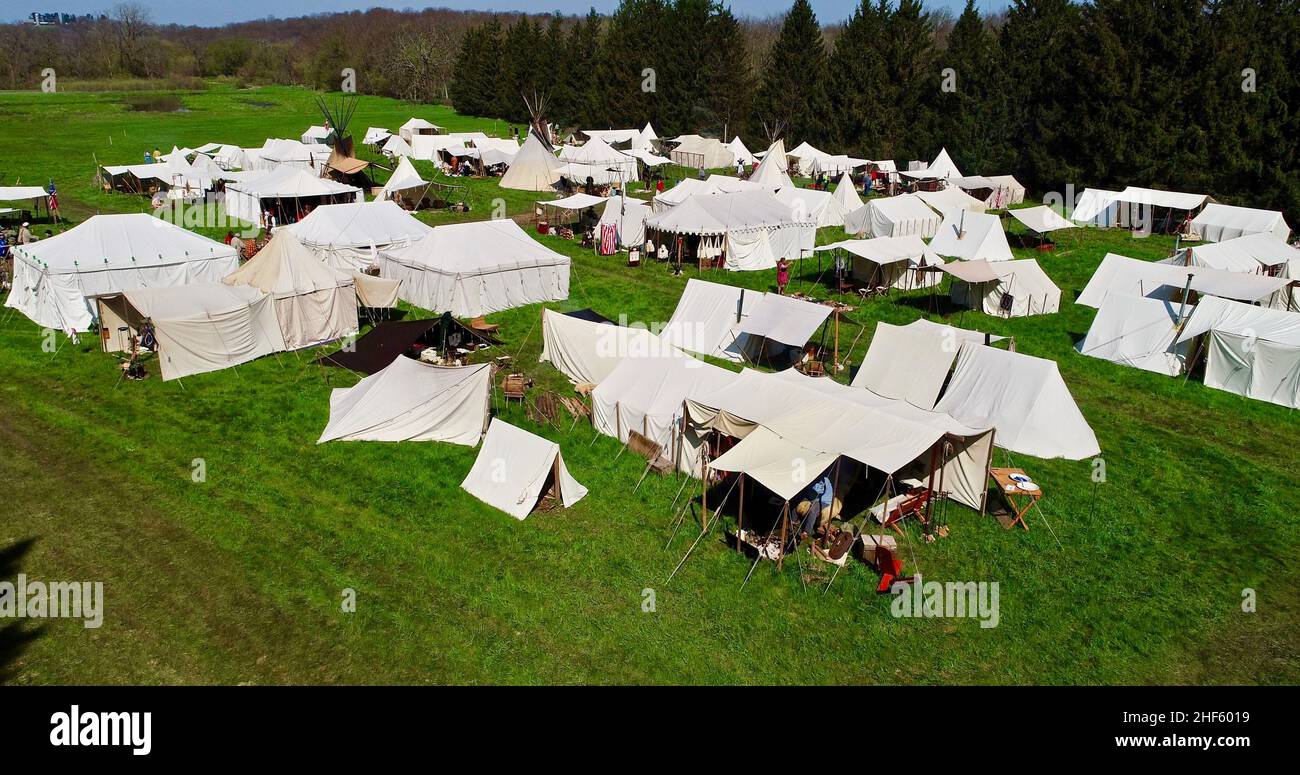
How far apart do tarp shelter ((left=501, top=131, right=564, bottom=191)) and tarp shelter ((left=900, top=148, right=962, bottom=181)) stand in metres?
19.7

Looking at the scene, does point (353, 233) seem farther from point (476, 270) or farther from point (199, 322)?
point (199, 322)

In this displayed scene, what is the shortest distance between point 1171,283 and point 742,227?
43.1 ft

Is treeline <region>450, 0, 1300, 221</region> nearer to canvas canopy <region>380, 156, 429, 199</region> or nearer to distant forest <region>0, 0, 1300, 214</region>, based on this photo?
distant forest <region>0, 0, 1300, 214</region>

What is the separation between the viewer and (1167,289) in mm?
23422

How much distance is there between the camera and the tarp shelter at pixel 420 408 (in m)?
15.6

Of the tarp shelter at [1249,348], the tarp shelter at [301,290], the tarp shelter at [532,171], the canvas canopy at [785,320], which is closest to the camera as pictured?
the tarp shelter at [1249,348]

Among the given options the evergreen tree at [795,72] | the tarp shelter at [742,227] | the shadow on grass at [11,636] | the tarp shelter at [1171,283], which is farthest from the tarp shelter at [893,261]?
the evergreen tree at [795,72]

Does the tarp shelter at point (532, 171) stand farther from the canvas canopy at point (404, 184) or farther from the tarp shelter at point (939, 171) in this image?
the tarp shelter at point (939, 171)

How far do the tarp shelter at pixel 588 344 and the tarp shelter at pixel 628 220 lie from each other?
11.8 m

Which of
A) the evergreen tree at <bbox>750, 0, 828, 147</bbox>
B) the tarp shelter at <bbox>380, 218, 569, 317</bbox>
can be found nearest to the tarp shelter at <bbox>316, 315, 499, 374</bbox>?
the tarp shelter at <bbox>380, 218, 569, 317</bbox>

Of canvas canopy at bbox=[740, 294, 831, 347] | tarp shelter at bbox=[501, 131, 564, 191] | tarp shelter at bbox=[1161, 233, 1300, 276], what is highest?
tarp shelter at bbox=[501, 131, 564, 191]

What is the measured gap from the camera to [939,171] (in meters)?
46.1

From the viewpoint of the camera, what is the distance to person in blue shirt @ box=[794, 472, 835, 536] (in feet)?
40.5
